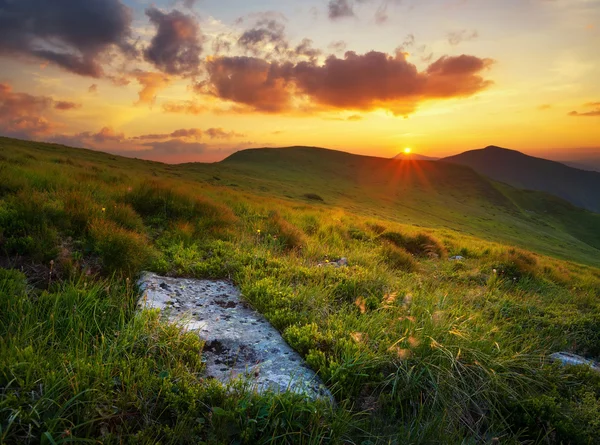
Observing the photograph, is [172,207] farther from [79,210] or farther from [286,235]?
[286,235]

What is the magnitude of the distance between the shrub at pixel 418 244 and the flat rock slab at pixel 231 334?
8.80m

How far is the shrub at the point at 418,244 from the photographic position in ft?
43.3

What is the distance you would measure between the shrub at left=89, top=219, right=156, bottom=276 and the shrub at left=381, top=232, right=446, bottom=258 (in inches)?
374

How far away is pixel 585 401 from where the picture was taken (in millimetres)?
4426

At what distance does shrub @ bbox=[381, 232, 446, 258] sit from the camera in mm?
13188

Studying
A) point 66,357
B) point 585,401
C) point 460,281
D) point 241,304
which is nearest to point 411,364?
point 585,401

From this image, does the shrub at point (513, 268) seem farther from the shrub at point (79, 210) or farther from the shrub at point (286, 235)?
the shrub at point (79, 210)

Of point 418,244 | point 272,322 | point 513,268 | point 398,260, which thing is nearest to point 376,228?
point 418,244

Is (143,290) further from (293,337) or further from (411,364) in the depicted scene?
(411,364)

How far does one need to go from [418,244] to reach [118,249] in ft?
36.5

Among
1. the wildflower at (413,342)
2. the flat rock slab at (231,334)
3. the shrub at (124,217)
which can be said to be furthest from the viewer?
the shrub at (124,217)

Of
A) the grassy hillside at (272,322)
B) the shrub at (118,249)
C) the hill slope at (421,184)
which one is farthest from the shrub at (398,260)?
the hill slope at (421,184)

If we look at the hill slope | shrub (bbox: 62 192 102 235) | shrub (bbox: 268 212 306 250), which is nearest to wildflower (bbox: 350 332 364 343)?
shrub (bbox: 268 212 306 250)

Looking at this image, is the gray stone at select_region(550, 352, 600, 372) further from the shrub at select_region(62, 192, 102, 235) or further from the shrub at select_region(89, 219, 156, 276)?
the shrub at select_region(62, 192, 102, 235)
